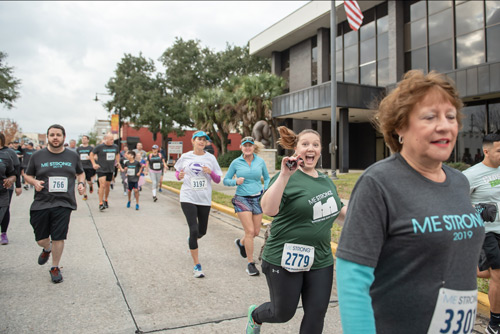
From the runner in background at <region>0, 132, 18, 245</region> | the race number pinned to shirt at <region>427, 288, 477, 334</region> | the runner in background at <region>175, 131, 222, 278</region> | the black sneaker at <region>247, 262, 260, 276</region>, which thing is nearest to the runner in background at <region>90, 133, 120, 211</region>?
the runner in background at <region>0, 132, 18, 245</region>

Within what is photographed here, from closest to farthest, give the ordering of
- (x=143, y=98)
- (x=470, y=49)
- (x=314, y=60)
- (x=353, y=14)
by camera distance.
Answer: (x=353, y=14), (x=470, y=49), (x=314, y=60), (x=143, y=98)

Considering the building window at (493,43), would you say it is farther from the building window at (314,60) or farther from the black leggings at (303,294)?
the black leggings at (303,294)

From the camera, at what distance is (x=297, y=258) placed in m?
2.64

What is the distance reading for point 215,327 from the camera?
342cm

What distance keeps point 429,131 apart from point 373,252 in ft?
1.80

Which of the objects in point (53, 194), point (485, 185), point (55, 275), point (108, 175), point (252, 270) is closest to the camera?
point (485, 185)

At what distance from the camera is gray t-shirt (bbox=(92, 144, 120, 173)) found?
1105 centimetres

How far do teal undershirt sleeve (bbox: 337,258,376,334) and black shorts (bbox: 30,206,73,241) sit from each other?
4362 mm

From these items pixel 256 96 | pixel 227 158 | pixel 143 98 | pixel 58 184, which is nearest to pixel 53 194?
pixel 58 184

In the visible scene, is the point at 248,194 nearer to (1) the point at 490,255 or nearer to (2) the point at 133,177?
(1) the point at 490,255

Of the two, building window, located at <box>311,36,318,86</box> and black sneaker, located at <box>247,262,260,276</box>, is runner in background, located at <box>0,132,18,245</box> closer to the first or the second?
black sneaker, located at <box>247,262,260,276</box>

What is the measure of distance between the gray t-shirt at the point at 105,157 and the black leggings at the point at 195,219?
6764 millimetres

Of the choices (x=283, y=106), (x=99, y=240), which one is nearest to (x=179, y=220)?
(x=99, y=240)

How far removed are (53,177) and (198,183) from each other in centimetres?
193
